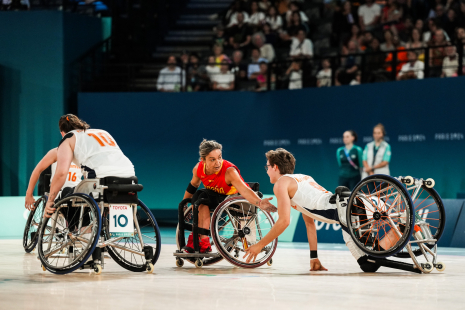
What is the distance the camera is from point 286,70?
12.6 meters

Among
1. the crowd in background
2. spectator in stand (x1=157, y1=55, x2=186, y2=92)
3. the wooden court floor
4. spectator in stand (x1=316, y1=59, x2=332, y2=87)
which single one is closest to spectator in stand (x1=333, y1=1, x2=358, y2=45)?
the crowd in background

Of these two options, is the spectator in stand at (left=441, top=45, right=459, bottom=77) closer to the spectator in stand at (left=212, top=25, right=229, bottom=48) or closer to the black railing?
the black railing

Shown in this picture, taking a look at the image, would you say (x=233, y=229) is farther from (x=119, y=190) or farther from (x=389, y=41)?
(x=389, y=41)

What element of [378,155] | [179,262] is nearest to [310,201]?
[179,262]

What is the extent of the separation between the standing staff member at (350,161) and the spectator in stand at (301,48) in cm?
262

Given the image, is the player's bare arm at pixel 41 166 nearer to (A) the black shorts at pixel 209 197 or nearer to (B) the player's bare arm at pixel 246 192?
(A) the black shorts at pixel 209 197

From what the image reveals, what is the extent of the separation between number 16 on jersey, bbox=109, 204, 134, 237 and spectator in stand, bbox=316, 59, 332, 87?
24.0 feet

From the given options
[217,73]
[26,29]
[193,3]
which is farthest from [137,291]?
[193,3]

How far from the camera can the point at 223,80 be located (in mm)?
12773

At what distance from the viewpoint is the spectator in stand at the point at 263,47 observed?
1297cm

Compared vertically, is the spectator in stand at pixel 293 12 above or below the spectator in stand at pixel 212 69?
above

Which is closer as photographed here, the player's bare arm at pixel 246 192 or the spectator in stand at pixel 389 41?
the player's bare arm at pixel 246 192

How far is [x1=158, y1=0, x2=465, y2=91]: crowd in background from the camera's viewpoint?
1107cm

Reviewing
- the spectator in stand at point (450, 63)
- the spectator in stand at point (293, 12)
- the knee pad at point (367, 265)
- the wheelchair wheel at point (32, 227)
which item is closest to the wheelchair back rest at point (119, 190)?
the knee pad at point (367, 265)
